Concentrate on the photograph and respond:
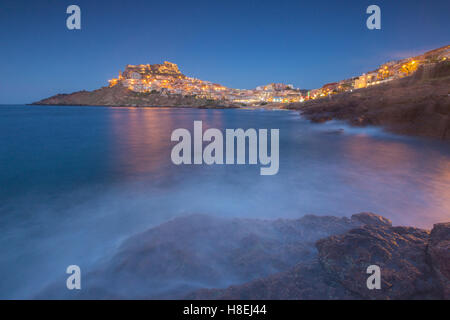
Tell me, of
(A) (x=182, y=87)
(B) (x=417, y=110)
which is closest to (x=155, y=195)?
(B) (x=417, y=110)

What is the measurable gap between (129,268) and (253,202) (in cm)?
302

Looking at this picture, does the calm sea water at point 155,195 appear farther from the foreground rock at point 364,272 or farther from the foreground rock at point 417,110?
the foreground rock at point 417,110

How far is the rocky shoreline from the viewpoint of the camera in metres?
2.05

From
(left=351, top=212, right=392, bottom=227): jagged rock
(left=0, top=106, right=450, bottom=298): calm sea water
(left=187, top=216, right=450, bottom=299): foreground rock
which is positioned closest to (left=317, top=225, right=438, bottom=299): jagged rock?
(left=187, top=216, right=450, bottom=299): foreground rock

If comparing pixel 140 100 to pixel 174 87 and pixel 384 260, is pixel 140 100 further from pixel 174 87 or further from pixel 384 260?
pixel 384 260

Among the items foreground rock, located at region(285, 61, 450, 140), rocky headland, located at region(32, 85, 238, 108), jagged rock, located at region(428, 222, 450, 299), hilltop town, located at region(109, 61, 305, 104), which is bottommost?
jagged rock, located at region(428, 222, 450, 299)

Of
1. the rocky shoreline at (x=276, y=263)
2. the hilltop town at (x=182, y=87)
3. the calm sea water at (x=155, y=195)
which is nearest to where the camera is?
the rocky shoreline at (x=276, y=263)

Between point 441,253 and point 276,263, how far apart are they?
1.66 meters

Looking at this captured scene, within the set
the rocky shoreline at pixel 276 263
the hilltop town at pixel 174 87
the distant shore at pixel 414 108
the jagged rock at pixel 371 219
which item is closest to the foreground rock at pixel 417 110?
the distant shore at pixel 414 108

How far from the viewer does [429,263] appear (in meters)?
2.11

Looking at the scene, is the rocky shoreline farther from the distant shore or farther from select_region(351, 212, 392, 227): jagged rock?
the distant shore

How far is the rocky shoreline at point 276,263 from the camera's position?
205cm
